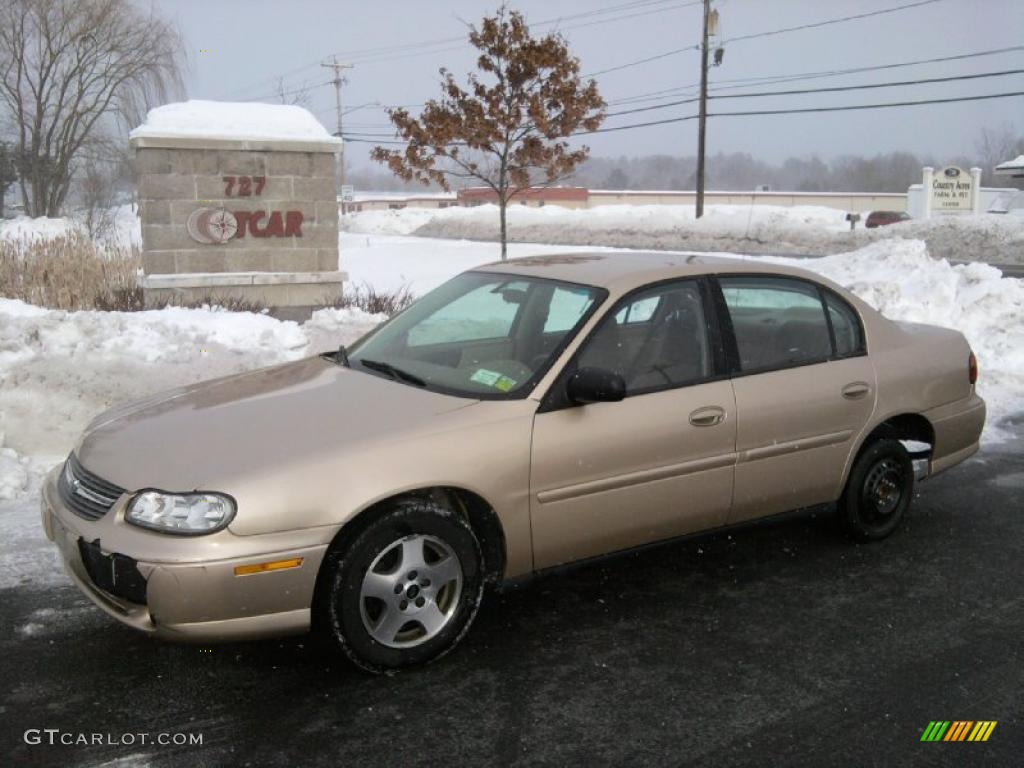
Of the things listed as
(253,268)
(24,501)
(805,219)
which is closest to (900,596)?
(24,501)

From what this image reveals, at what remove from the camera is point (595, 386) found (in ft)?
12.5

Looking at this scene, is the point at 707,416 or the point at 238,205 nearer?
the point at 707,416

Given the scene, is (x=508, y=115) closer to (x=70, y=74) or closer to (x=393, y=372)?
(x=393, y=372)

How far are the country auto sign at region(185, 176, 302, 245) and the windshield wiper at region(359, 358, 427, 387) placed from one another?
719 centimetres

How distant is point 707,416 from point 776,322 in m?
0.80

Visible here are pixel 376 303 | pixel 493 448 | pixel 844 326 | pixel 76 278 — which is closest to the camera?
pixel 493 448

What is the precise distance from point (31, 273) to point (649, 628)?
8.52m

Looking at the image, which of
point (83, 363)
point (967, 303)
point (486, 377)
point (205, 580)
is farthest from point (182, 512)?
point (967, 303)

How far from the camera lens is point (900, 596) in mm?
4426

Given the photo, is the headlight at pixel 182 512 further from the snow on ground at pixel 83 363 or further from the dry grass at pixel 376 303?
the dry grass at pixel 376 303

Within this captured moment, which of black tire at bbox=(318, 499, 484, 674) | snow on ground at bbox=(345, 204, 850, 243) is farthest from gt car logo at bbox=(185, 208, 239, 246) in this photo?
snow on ground at bbox=(345, 204, 850, 243)

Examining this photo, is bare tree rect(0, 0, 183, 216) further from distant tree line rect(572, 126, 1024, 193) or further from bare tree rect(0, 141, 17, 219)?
distant tree line rect(572, 126, 1024, 193)

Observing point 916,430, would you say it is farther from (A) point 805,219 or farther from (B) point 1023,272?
(A) point 805,219

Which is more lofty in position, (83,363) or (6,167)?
(6,167)
